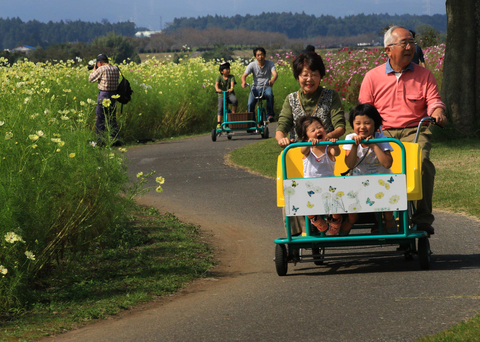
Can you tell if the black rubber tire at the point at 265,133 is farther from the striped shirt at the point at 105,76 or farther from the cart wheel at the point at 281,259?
the cart wheel at the point at 281,259

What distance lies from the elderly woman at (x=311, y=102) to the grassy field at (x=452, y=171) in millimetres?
2352

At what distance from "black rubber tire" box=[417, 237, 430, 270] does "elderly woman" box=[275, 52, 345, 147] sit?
1.16 metres

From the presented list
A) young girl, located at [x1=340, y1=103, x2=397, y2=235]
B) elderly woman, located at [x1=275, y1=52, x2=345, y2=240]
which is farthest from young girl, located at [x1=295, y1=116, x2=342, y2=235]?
elderly woman, located at [x1=275, y1=52, x2=345, y2=240]

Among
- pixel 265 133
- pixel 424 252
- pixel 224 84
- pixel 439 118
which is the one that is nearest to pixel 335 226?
pixel 424 252

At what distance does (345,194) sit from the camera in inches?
206

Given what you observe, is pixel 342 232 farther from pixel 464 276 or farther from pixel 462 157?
pixel 462 157

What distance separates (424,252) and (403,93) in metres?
1.48

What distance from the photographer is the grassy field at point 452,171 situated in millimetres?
3930

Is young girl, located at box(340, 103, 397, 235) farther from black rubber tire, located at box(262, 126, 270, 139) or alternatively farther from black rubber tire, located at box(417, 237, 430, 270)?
black rubber tire, located at box(262, 126, 270, 139)

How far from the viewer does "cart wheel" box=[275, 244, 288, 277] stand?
18.0 feet

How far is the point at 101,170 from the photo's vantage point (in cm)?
648

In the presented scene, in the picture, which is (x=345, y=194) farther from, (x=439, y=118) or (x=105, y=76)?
(x=105, y=76)

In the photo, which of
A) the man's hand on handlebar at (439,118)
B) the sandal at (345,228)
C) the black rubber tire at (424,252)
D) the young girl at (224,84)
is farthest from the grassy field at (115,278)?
the young girl at (224,84)

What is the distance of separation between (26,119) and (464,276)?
13.0 ft
